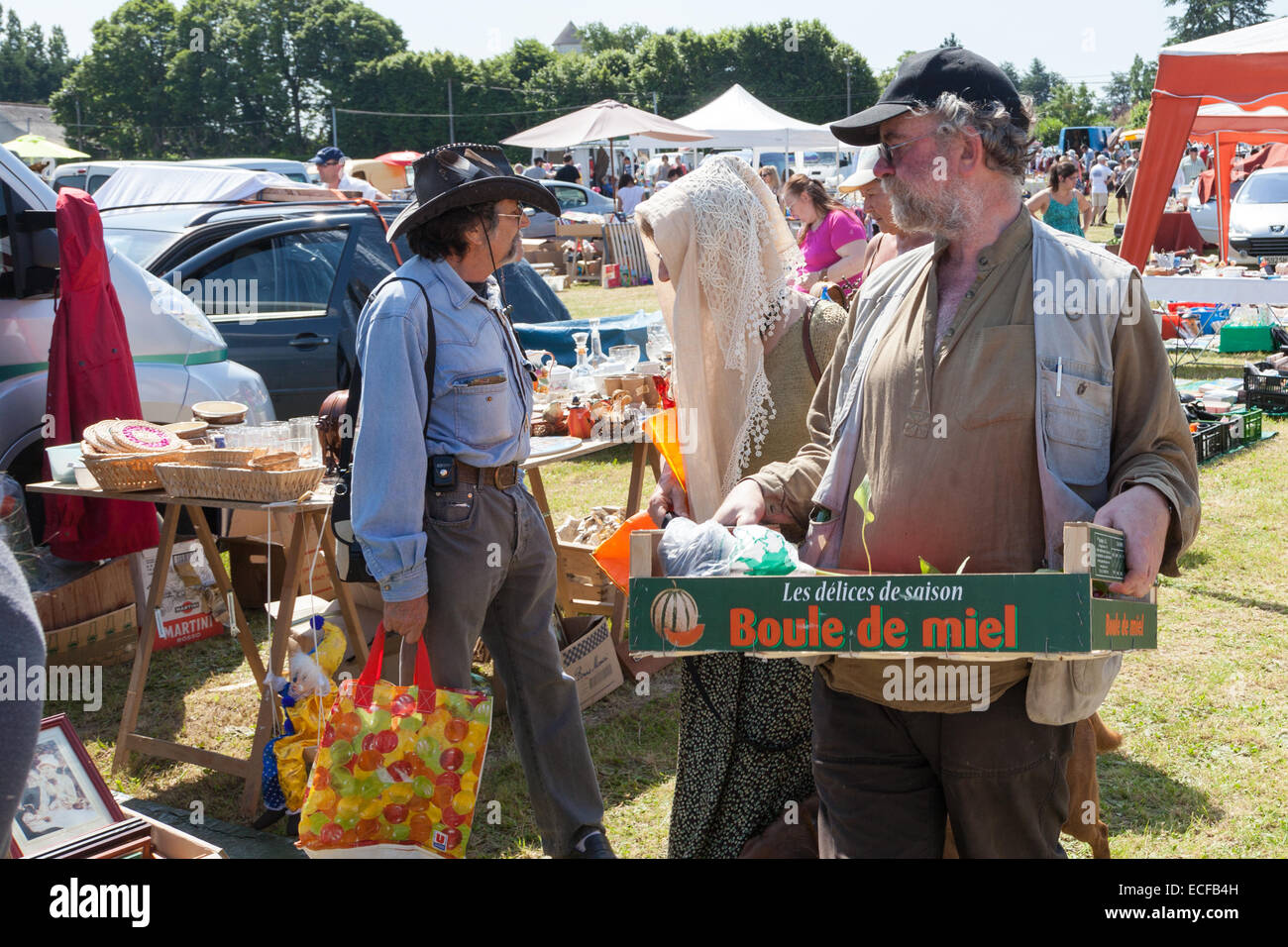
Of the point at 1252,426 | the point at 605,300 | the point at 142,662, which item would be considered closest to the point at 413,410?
the point at 142,662

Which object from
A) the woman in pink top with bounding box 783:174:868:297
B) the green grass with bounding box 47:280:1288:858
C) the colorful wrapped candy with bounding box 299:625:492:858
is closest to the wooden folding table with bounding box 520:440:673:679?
the green grass with bounding box 47:280:1288:858

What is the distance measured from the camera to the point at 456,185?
3.38 meters

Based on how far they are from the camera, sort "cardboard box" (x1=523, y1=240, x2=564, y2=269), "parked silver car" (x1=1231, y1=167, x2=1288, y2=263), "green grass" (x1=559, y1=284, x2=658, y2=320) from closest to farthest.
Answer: "green grass" (x1=559, y1=284, x2=658, y2=320) < "parked silver car" (x1=1231, y1=167, x2=1288, y2=263) < "cardboard box" (x1=523, y1=240, x2=564, y2=269)

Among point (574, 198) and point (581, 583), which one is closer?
point (581, 583)

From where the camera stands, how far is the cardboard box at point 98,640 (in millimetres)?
5340

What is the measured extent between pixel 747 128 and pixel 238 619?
20.7 m

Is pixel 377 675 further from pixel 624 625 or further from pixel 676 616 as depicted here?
pixel 624 625

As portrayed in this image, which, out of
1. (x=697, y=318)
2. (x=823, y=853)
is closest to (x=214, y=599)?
(x=697, y=318)

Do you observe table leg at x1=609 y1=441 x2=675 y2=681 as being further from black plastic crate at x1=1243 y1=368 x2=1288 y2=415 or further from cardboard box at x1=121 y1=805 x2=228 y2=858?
black plastic crate at x1=1243 y1=368 x2=1288 y2=415

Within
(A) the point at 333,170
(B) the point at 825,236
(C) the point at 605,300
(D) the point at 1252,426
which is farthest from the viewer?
(C) the point at 605,300

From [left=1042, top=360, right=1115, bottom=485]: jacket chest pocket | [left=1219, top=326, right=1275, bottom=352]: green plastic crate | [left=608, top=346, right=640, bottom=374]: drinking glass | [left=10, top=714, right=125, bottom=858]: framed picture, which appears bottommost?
[left=10, top=714, right=125, bottom=858]: framed picture

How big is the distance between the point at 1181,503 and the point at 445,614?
6.90 ft

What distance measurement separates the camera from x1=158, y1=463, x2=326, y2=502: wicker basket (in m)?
4.01

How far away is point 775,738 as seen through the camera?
3.18 metres
